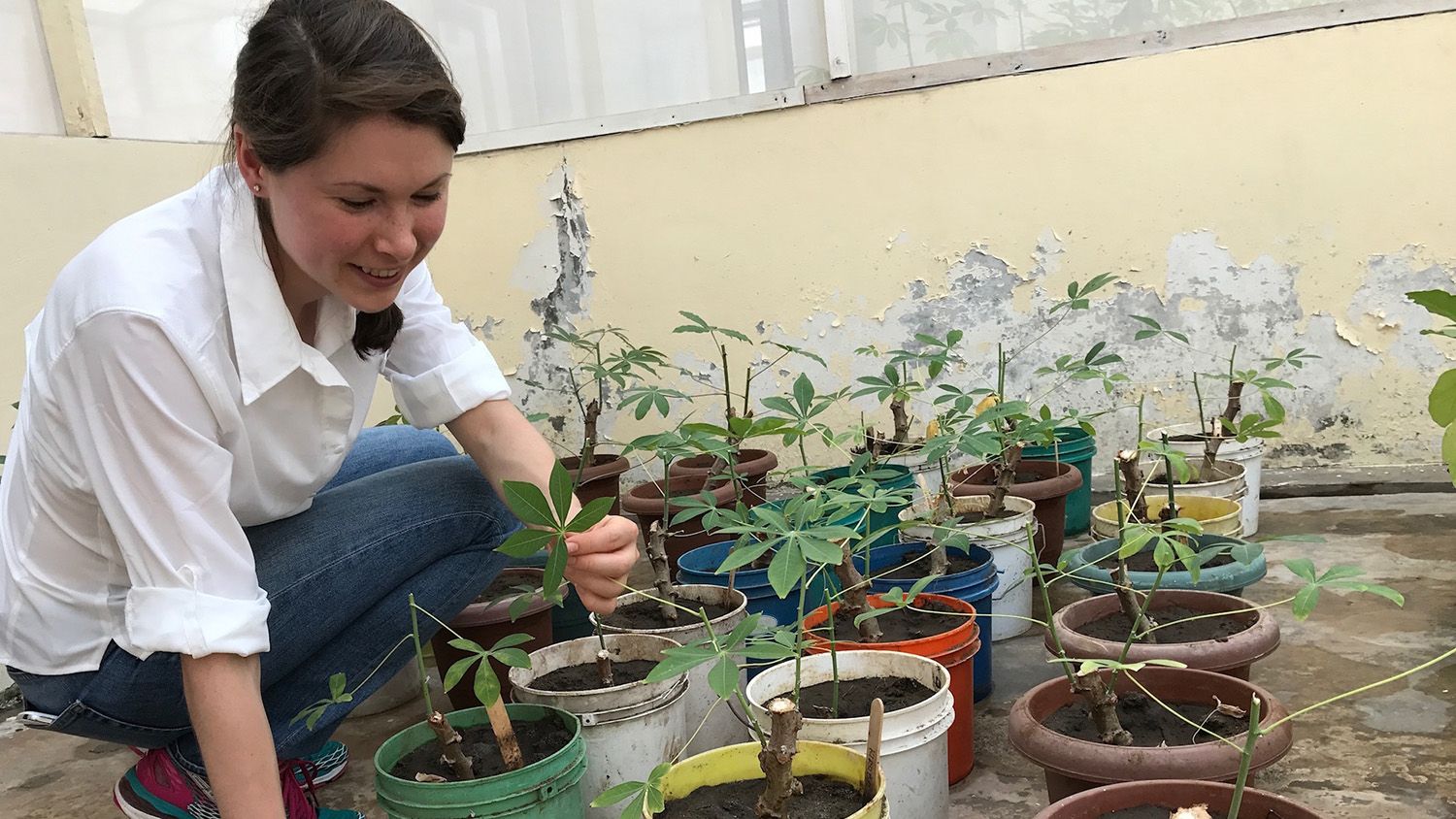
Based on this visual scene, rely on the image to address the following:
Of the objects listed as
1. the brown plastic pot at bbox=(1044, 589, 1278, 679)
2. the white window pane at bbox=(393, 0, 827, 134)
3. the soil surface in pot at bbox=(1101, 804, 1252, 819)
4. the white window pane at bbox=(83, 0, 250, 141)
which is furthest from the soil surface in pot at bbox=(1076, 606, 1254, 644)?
the white window pane at bbox=(83, 0, 250, 141)

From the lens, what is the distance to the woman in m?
1.08

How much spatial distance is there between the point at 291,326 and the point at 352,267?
15 cm

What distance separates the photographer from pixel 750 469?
267 cm

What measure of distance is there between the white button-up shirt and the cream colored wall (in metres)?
1.33

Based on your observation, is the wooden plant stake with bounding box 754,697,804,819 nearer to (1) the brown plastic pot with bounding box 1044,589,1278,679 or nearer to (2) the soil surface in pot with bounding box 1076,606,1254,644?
(1) the brown plastic pot with bounding box 1044,589,1278,679

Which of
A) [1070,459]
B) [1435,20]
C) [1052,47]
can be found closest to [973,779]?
[1070,459]

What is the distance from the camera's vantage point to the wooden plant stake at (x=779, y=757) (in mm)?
1050

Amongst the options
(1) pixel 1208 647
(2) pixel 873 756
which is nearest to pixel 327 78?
(2) pixel 873 756

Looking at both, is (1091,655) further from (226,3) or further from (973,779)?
(226,3)

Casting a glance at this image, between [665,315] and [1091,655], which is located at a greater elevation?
[665,315]

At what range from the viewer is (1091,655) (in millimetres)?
1381

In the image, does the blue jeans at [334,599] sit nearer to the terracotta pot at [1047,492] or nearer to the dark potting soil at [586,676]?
the dark potting soil at [586,676]

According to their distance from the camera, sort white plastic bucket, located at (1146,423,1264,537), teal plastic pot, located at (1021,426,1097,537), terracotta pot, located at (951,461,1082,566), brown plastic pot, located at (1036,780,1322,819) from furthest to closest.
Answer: teal plastic pot, located at (1021,426,1097,537)
white plastic bucket, located at (1146,423,1264,537)
terracotta pot, located at (951,461,1082,566)
brown plastic pot, located at (1036,780,1322,819)

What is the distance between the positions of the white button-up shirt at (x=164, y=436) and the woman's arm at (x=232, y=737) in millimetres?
32
